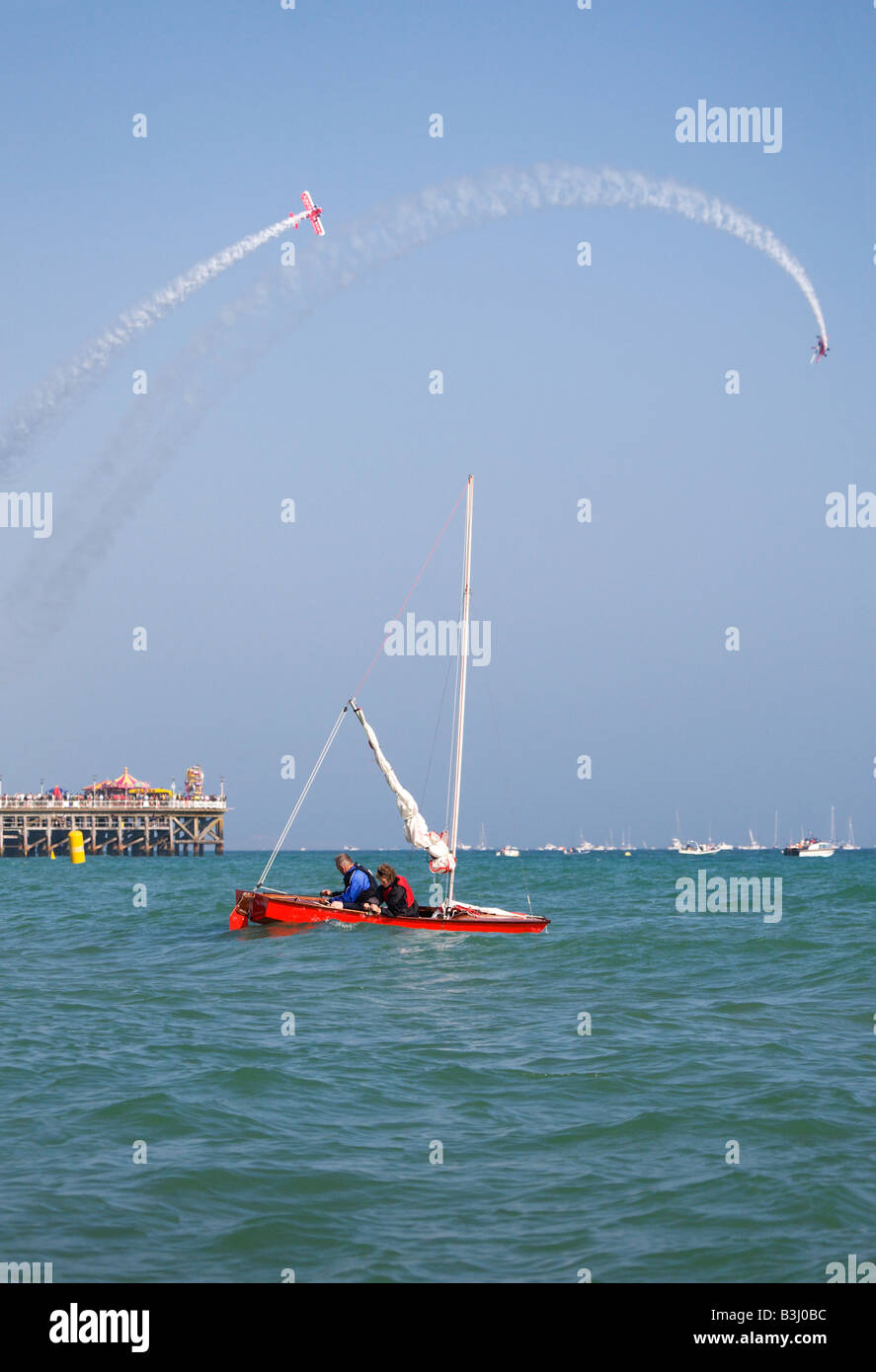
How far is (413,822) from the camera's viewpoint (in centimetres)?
3225

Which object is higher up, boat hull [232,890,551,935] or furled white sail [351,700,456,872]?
furled white sail [351,700,456,872]

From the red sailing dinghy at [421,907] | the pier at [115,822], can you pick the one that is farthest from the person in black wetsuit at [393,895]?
the pier at [115,822]

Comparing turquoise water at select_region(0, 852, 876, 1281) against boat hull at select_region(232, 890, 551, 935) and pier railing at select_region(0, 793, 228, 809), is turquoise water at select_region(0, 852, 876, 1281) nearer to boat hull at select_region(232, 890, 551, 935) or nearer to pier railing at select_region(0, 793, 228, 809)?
boat hull at select_region(232, 890, 551, 935)

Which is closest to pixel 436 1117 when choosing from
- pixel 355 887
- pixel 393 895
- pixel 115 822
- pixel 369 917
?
pixel 393 895

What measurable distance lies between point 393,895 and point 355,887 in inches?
50.0

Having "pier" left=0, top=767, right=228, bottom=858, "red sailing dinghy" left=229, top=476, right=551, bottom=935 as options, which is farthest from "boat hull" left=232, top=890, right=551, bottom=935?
"pier" left=0, top=767, right=228, bottom=858

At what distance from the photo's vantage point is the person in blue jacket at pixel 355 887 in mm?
29828

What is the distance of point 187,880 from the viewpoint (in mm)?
70500

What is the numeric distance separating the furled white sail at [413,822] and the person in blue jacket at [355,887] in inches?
65.1

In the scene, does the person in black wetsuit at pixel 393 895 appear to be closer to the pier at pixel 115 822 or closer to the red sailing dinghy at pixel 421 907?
the red sailing dinghy at pixel 421 907

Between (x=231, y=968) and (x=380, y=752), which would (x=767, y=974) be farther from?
(x=380, y=752)

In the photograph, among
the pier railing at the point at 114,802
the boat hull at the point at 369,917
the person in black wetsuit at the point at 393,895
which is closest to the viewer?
the boat hull at the point at 369,917

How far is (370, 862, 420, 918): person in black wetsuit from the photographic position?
29281mm

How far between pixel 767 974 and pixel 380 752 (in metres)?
13.1
